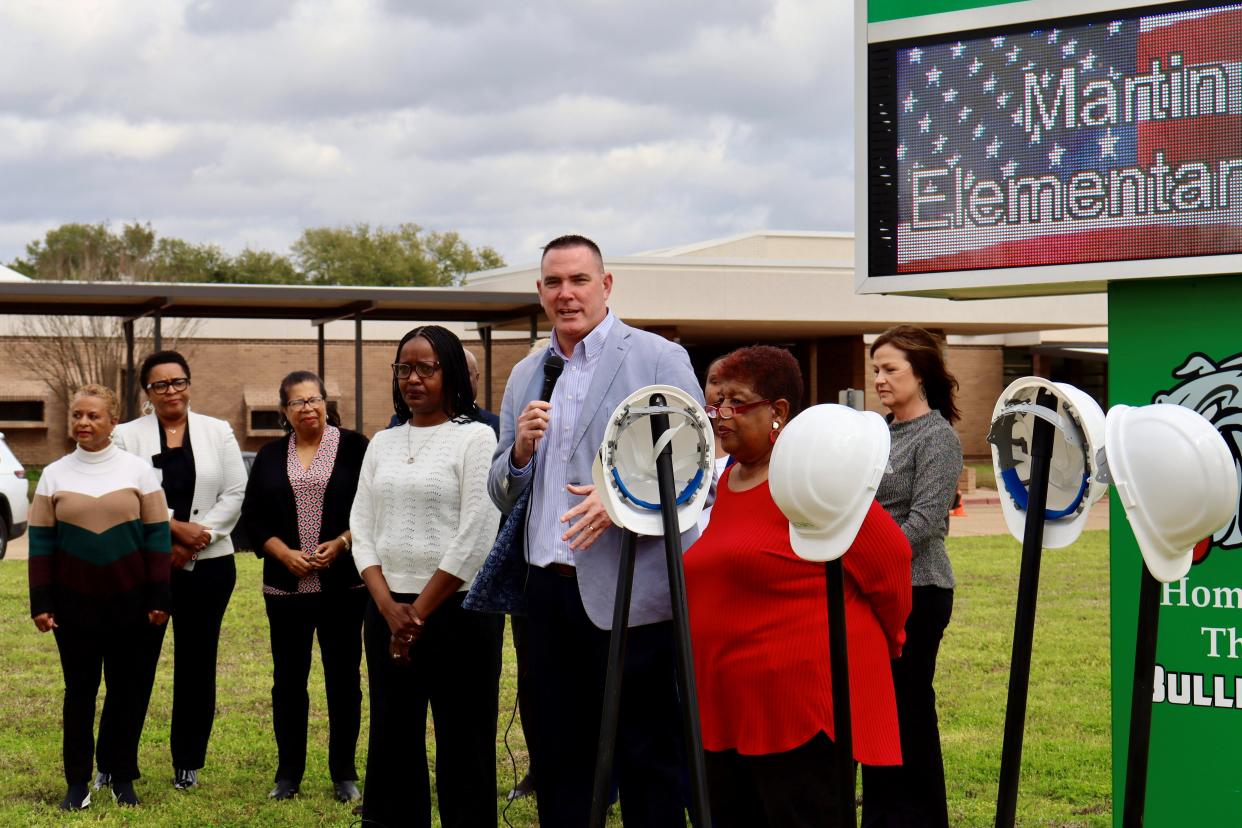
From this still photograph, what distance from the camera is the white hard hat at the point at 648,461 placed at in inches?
118

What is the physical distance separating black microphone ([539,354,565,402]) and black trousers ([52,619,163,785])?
3010 millimetres

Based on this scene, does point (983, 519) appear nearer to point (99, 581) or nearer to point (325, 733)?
point (325, 733)

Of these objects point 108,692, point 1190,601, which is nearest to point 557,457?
point 1190,601

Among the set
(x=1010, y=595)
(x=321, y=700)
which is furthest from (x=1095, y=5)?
(x=1010, y=595)

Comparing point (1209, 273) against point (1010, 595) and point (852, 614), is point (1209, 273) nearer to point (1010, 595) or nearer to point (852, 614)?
point (852, 614)

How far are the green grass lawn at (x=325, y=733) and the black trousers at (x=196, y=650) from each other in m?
0.21

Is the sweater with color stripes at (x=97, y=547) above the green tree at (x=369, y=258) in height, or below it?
below

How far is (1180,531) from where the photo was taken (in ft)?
8.26

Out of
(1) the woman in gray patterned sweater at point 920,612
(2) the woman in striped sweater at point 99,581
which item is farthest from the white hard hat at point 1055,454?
(2) the woman in striped sweater at point 99,581

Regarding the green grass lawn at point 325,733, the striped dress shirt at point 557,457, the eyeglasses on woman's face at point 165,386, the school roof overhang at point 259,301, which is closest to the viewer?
the striped dress shirt at point 557,457

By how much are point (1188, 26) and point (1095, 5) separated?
27cm

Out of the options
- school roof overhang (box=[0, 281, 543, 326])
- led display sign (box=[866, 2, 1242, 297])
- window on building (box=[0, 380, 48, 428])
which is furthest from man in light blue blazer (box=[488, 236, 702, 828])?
window on building (box=[0, 380, 48, 428])

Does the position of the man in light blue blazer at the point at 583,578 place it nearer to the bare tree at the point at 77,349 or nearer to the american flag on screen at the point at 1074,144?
the american flag on screen at the point at 1074,144

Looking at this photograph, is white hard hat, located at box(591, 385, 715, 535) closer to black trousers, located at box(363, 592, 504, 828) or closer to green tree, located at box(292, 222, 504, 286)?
black trousers, located at box(363, 592, 504, 828)
